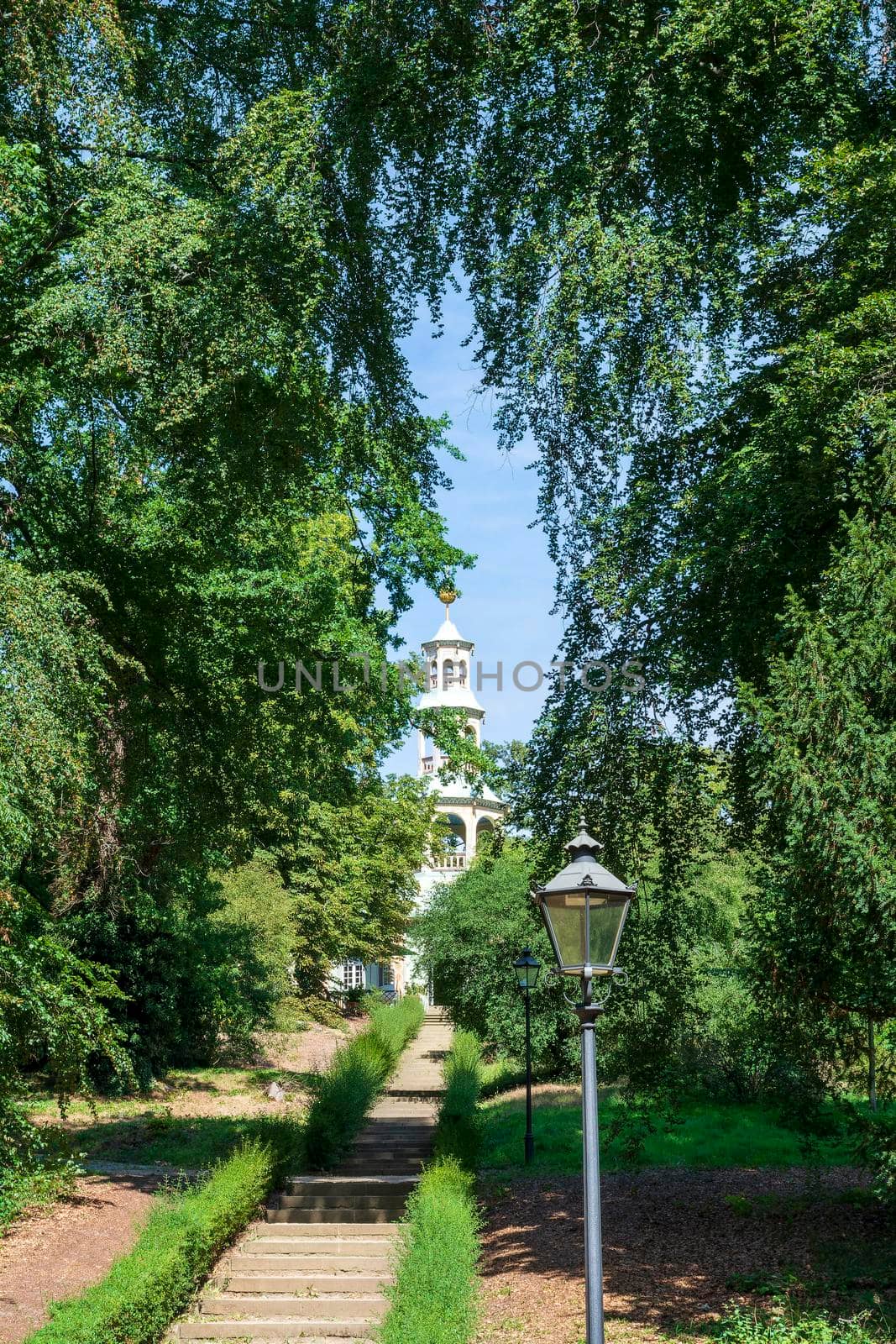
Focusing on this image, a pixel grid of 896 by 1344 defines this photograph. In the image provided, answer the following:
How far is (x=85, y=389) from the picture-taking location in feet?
33.3

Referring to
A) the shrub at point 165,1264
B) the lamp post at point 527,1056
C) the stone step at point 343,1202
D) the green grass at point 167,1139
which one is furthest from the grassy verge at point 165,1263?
the lamp post at point 527,1056

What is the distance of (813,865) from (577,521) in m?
4.50

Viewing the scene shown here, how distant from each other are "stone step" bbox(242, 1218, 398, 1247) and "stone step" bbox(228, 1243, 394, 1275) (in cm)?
62

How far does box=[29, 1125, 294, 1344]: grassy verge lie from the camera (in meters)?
8.34

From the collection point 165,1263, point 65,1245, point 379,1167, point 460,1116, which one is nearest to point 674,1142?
point 460,1116

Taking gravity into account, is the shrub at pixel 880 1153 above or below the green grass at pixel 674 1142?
above

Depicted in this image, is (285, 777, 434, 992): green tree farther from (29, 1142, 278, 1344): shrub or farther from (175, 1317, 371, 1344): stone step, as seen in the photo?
(175, 1317, 371, 1344): stone step

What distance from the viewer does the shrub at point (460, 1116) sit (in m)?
14.8

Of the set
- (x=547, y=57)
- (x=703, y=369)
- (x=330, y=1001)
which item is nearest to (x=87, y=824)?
(x=703, y=369)

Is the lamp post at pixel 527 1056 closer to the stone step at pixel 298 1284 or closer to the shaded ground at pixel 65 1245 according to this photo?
the stone step at pixel 298 1284

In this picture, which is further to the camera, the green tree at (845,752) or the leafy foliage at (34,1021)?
the leafy foliage at (34,1021)

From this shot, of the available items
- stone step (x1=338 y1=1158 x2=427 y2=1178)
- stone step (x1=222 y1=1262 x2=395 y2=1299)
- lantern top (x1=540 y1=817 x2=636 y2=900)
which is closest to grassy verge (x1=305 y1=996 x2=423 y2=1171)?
stone step (x1=338 y1=1158 x2=427 y2=1178)

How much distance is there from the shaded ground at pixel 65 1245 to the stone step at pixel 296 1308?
1033 millimetres

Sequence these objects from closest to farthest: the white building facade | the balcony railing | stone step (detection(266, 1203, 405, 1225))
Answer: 1. stone step (detection(266, 1203, 405, 1225))
2. the white building facade
3. the balcony railing
